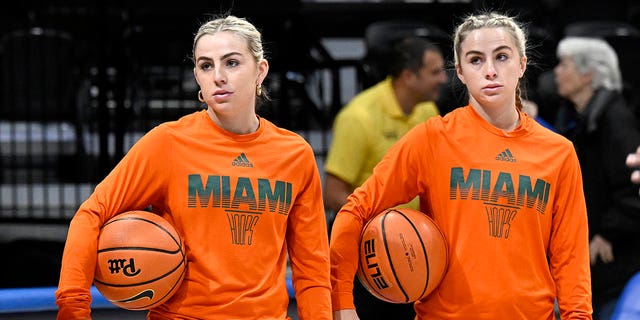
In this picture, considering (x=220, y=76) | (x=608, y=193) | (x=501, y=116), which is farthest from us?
(x=608, y=193)

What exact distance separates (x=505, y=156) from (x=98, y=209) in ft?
4.13

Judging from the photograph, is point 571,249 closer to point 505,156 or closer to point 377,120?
point 505,156

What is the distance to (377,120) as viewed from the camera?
512cm

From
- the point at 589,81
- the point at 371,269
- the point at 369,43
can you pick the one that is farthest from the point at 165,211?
the point at 369,43

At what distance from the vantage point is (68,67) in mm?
7535

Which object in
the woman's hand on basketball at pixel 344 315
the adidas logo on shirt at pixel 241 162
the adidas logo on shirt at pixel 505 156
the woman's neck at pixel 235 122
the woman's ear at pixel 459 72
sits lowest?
the woman's hand on basketball at pixel 344 315

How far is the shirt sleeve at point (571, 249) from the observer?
3.29m

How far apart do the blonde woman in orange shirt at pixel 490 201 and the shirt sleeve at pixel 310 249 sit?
0.06 meters

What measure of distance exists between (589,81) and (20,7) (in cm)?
458

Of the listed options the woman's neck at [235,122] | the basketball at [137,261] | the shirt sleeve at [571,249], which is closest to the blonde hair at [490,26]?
the shirt sleeve at [571,249]

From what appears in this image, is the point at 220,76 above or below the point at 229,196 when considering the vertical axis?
above

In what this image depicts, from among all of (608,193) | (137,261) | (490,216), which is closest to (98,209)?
(137,261)

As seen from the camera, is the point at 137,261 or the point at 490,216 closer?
the point at 137,261

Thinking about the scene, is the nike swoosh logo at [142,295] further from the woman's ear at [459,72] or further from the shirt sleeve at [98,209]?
the woman's ear at [459,72]
